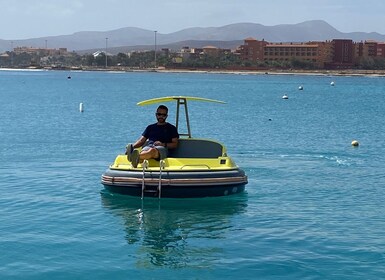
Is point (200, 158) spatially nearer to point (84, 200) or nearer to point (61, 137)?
point (84, 200)

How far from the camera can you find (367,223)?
16.2 metres

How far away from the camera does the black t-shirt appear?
1876 cm

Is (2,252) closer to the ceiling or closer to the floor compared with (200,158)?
closer to the floor

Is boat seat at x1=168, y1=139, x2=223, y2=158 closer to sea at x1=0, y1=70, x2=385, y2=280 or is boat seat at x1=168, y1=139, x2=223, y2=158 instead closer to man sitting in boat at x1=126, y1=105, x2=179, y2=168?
man sitting in boat at x1=126, y1=105, x2=179, y2=168

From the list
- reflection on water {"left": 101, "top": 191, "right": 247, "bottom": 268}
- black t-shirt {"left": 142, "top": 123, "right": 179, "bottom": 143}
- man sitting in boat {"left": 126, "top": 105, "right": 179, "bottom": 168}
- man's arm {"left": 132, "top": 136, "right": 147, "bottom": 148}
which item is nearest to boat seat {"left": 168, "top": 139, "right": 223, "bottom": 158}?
man sitting in boat {"left": 126, "top": 105, "right": 179, "bottom": 168}

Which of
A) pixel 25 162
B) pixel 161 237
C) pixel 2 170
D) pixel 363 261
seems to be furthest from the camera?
pixel 25 162

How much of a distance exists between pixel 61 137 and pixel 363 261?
24082 mm

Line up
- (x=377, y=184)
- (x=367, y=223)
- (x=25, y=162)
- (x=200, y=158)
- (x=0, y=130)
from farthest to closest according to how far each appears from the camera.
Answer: (x=0, y=130)
(x=25, y=162)
(x=377, y=184)
(x=200, y=158)
(x=367, y=223)

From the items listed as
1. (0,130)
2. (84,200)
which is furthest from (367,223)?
(0,130)

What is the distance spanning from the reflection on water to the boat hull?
26cm

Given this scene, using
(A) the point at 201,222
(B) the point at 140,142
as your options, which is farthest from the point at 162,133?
(A) the point at 201,222

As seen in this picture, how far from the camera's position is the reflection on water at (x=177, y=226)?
13570 millimetres

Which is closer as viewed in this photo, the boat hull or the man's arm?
the boat hull

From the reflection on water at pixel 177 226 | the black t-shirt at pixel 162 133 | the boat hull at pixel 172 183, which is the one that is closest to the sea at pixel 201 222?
the reflection on water at pixel 177 226
